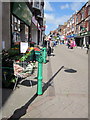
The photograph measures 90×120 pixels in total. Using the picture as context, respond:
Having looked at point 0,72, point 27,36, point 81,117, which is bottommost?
point 81,117

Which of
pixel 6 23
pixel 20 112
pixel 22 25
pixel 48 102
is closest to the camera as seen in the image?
pixel 20 112

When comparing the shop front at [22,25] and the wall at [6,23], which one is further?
the shop front at [22,25]

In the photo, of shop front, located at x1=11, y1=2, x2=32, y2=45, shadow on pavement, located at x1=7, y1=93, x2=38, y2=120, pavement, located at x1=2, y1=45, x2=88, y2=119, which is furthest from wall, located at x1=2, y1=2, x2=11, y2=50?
shadow on pavement, located at x1=7, y1=93, x2=38, y2=120

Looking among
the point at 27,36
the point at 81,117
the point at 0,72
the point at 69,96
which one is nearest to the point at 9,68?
the point at 0,72

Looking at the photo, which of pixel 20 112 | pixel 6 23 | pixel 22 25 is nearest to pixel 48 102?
pixel 20 112

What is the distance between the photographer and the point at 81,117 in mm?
3230

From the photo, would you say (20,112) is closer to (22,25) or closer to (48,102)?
(48,102)

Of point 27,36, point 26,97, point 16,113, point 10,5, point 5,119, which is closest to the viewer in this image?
point 5,119

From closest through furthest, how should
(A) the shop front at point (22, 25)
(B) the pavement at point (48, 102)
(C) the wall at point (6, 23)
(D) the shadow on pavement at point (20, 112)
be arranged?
(D) the shadow on pavement at point (20, 112), (B) the pavement at point (48, 102), (C) the wall at point (6, 23), (A) the shop front at point (22, 25)

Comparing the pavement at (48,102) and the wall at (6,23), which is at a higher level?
the wall at (6,23)

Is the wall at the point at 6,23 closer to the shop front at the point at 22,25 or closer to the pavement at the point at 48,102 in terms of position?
the shop front at the point at 22,25

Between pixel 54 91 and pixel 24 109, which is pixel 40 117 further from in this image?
pixel 54 91

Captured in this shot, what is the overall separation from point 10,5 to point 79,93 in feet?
21.9

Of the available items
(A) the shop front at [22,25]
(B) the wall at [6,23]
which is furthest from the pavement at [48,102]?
(A) the shop front at [22,25]
